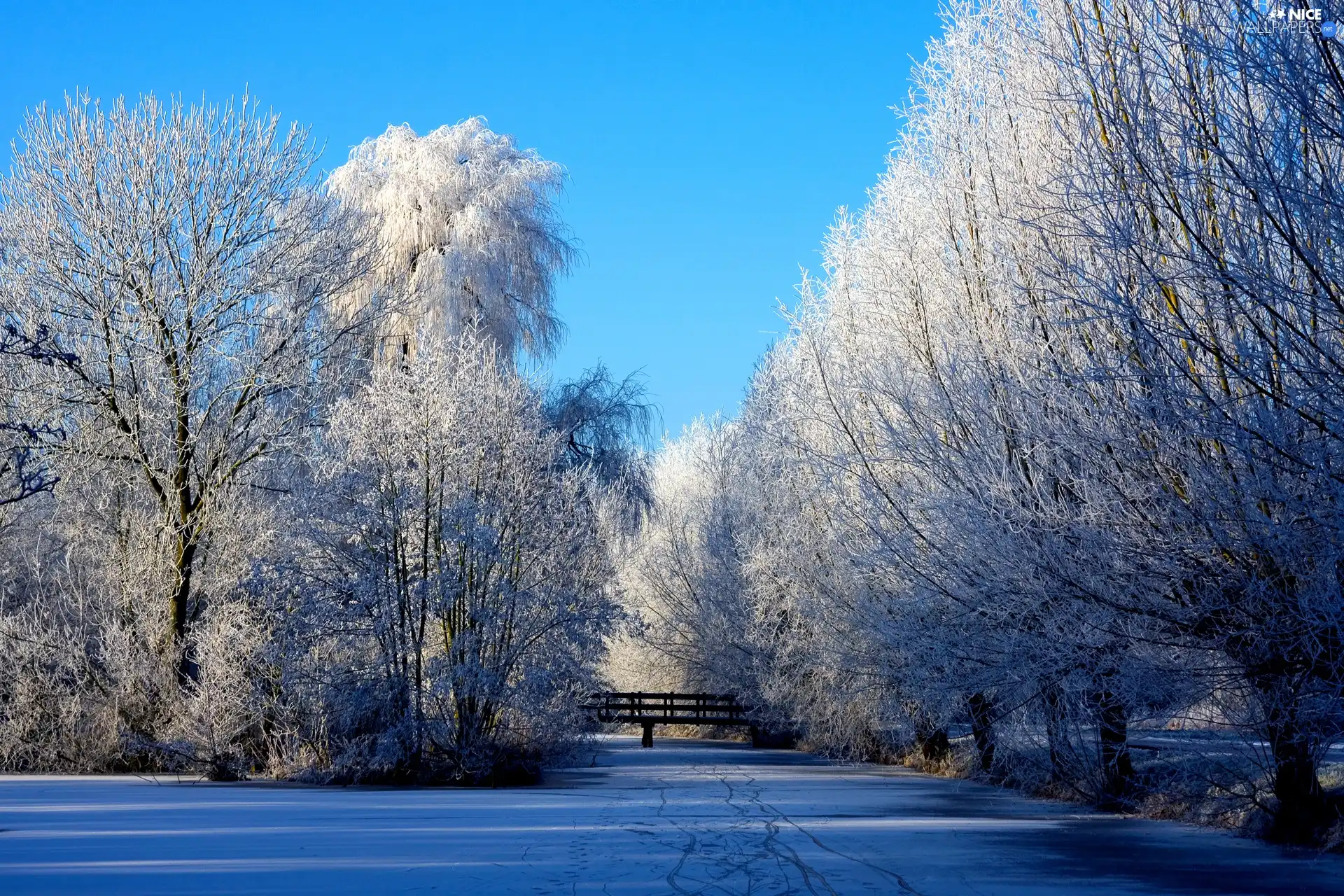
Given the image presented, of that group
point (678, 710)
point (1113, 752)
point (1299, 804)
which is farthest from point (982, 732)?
point (678, 710)

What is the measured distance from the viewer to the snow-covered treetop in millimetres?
23891

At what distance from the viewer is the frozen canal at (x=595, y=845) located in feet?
26.0

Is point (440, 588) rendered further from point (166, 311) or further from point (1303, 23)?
point (1303, 23)

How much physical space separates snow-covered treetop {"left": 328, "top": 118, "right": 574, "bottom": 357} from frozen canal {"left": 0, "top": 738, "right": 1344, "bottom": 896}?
11068 millimetres

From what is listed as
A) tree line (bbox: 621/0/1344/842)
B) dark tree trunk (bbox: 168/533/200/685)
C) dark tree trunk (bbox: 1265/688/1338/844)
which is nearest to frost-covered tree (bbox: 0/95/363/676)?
dark tree trunk (bbox: 168/533/200/685)

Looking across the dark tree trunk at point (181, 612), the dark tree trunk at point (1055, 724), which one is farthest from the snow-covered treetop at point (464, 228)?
the dark tree trunk at point (1055, 724)

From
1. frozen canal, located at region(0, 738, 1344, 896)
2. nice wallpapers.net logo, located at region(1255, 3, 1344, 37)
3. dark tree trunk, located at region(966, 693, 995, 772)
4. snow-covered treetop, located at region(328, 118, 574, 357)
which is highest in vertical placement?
snow-covered treetop, located at region(328, 118, 574, 357)

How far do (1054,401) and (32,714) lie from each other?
48.9 ft

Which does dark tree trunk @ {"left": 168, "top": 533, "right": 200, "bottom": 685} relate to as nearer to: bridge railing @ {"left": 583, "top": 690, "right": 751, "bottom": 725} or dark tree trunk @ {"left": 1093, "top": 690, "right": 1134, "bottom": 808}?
bridge railing @ {"left": 583, "top": 690, "right": 751, "bottom": 725}

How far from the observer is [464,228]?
2419 centimetres

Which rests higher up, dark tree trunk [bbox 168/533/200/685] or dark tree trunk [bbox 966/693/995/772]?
dark tree trunk [bbox 168/533/200/685]

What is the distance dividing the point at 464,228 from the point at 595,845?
16.5 meters

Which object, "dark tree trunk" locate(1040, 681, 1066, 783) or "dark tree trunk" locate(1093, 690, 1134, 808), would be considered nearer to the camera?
A: "dark tree trunk" locate(1093, 690, 1134, 808)

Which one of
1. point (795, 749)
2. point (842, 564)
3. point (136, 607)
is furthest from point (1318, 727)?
point (795, 749)
